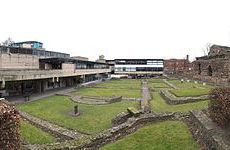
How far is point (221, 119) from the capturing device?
41.8 ft

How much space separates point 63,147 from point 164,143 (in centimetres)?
557

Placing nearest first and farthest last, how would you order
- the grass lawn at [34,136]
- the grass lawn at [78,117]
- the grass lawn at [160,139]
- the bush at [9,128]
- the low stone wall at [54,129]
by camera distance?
the bush at [9,128]
the grass lawn at [160,139]
the grass lawn at [34,136]
the low stone wall at [54,129]
the grass lawn at [78,117]

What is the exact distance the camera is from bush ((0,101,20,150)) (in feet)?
33.7

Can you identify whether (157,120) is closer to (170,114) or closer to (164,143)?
(170,114)

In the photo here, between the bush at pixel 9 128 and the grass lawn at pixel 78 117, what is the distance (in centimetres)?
941

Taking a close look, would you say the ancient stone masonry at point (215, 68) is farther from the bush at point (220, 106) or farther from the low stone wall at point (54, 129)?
the low stone wall at point (54, 129)

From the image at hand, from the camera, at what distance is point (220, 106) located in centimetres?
1309

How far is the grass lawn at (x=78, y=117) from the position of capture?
21.4 m

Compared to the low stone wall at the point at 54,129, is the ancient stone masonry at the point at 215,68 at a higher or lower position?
higher

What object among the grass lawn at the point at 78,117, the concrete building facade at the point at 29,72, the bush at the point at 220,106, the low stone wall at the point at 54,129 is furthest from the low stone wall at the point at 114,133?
the concrete building facade at the point at 29,72

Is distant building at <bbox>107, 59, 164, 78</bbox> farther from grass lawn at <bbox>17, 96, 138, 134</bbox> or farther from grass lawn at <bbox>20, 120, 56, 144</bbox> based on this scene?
grass lawn at <bbox>20, 120, 56, 144</bbox>

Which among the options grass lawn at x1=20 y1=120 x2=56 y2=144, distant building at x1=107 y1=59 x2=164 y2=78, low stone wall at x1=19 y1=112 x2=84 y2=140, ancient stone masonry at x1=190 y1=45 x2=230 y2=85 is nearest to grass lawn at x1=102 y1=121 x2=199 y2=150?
low stone wall at x1=19 y1=112 x2=84 y2=140

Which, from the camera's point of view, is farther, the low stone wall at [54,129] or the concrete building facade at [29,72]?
the concrete building facade at [29,72]

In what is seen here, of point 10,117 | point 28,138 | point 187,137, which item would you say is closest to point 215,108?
point 187,137
